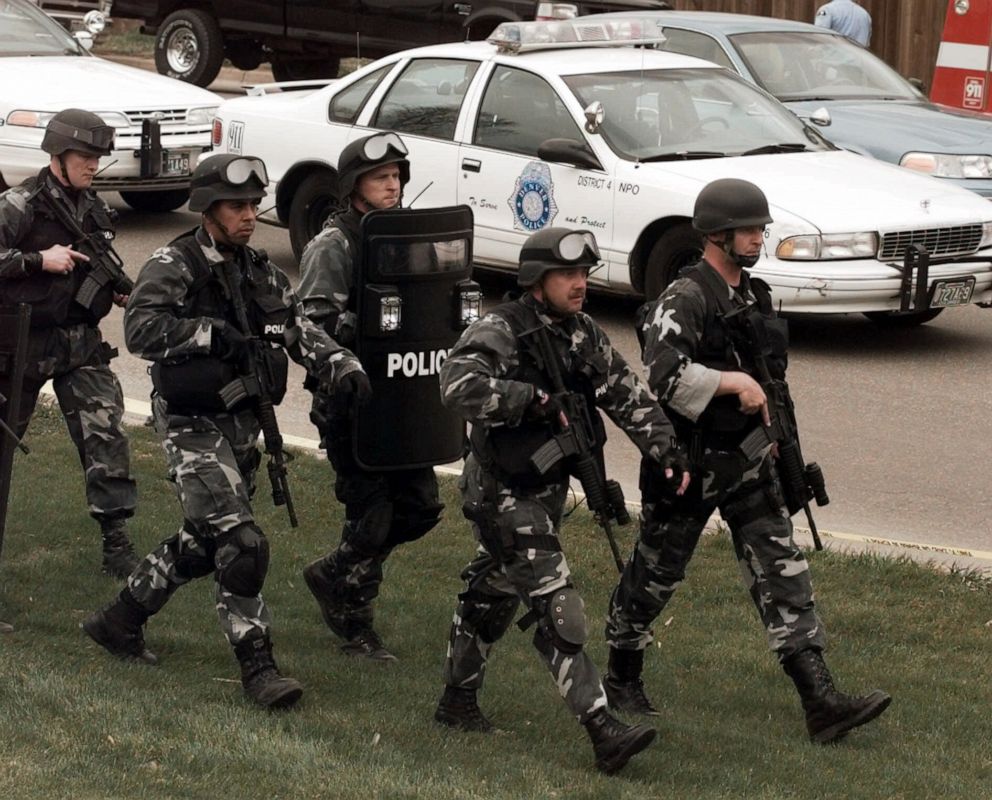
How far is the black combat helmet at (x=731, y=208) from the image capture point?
232 inches

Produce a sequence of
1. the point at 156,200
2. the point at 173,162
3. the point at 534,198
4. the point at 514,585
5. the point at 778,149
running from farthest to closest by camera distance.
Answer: the point at 156,200 < the point at 173,162 < the point at 778,149 < the point at 534,198 < the point at 514,585

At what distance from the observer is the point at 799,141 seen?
461 inches

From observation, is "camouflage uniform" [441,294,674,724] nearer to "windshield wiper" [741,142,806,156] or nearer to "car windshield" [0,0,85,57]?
"windshield wiper" [741,142,806,156]

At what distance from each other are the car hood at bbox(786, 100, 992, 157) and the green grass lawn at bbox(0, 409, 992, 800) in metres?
5.61

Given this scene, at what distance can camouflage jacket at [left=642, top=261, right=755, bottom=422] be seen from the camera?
5.79 metres

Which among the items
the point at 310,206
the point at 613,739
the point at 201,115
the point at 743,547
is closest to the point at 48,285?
the point at 743,547

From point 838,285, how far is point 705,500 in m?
4.82

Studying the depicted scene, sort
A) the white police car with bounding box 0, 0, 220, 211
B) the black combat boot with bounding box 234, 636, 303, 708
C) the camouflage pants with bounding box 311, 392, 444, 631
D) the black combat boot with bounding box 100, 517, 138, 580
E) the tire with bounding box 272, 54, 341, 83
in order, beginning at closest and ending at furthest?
the black combat boot with bounding box 234, 636, 303, 708
the camouflage pants with bounding box 311, 392, 444, 631
the black combat boot with bounding box 100, 517, 138, 580
the white police car with bounding box 0, 0, 220, 211
the tire with bounding box 272, 54, 341, 83

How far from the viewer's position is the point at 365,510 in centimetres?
659

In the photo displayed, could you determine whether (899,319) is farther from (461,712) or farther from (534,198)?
(461,712)

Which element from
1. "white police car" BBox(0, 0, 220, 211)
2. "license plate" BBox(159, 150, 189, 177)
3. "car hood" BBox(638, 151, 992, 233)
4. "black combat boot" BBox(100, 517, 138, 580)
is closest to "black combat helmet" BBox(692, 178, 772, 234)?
"black combat boot" BBox(100, 517, 138, 580)

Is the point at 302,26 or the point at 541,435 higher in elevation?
the point at 541,435

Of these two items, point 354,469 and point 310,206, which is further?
point 310,206

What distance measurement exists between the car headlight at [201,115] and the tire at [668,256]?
4.23 metres
